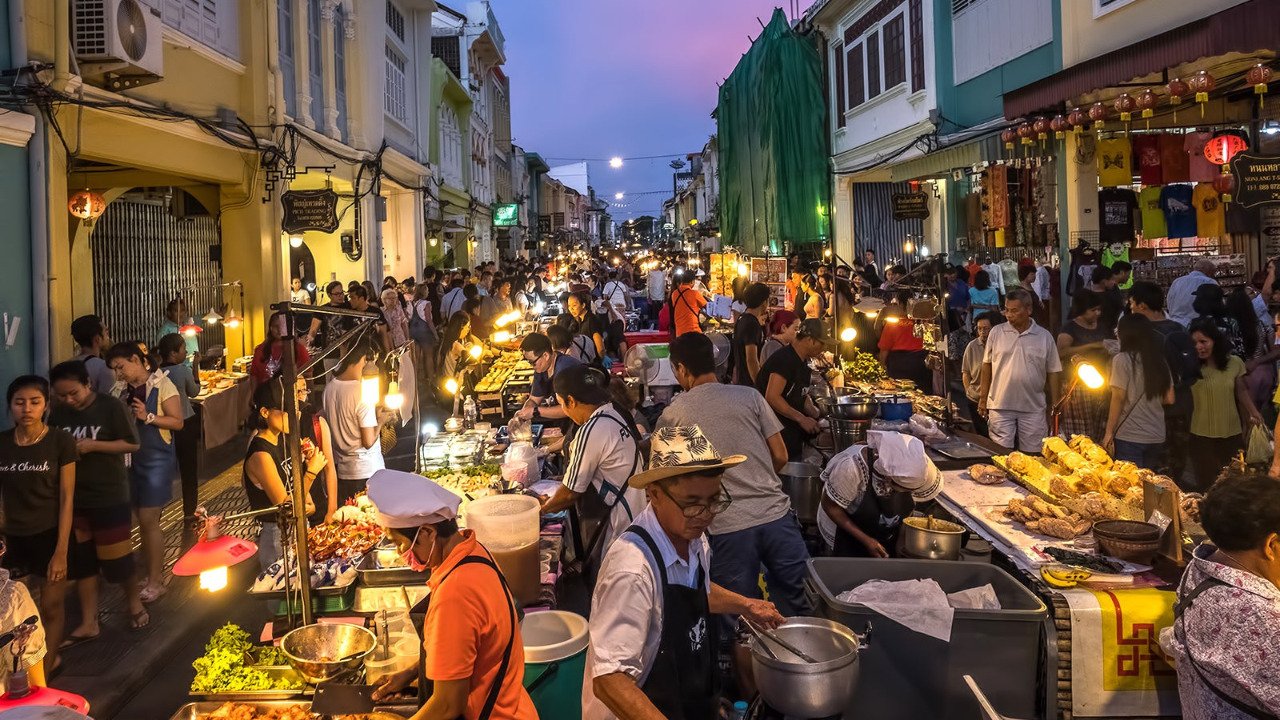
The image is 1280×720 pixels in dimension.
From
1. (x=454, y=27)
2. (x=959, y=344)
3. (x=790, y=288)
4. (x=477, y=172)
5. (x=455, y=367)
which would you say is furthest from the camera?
(x=477, y=172)

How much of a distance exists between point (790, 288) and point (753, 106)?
29.2ft

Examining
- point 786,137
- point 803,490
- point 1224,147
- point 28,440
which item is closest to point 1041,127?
point 1224,147

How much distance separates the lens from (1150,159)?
39.5 ft

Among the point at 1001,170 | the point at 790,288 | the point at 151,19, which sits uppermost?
the point at 151,19

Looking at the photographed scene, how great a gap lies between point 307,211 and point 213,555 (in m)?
11.1

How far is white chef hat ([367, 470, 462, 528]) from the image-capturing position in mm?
3439

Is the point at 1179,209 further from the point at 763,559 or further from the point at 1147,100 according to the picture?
the point at 763,559

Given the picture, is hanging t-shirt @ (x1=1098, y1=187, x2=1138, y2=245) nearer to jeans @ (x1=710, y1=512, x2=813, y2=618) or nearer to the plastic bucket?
jeans @ (x1=710, y1=512, x2=813, y2=618)

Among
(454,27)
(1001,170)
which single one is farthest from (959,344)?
(454,27)

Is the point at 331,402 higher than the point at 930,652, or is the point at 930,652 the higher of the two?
the point at 331,402

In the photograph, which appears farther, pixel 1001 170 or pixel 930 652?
pixel 1001 170

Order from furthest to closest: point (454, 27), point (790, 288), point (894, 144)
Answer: point (454, 27), point (894, 144), point (790, 288)

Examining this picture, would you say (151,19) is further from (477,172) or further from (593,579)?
(477,172)

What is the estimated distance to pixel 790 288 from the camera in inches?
734
